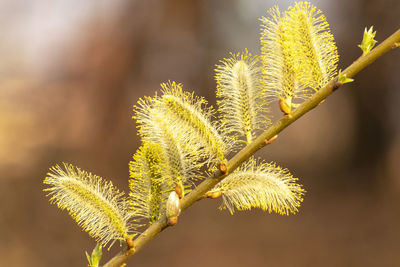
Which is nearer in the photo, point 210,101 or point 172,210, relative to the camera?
point 172,210

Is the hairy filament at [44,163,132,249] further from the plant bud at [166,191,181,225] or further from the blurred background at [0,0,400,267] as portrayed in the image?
the blurred background at [0,0,400,267]

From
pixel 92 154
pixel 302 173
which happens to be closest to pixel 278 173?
pixel 92 154

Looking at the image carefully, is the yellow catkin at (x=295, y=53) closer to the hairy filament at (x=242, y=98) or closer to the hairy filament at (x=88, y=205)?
the hairy filament at (x=242, y=98)

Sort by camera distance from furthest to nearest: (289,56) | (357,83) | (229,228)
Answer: (357,83) → (229,228) → (289,56)

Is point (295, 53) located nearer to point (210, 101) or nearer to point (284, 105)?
point (284, 105)

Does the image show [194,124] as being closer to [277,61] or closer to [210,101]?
[277,61]

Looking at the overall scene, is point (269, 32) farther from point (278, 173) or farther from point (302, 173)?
point (302, 173)

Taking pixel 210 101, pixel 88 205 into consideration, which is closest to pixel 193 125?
pixel 88 205
